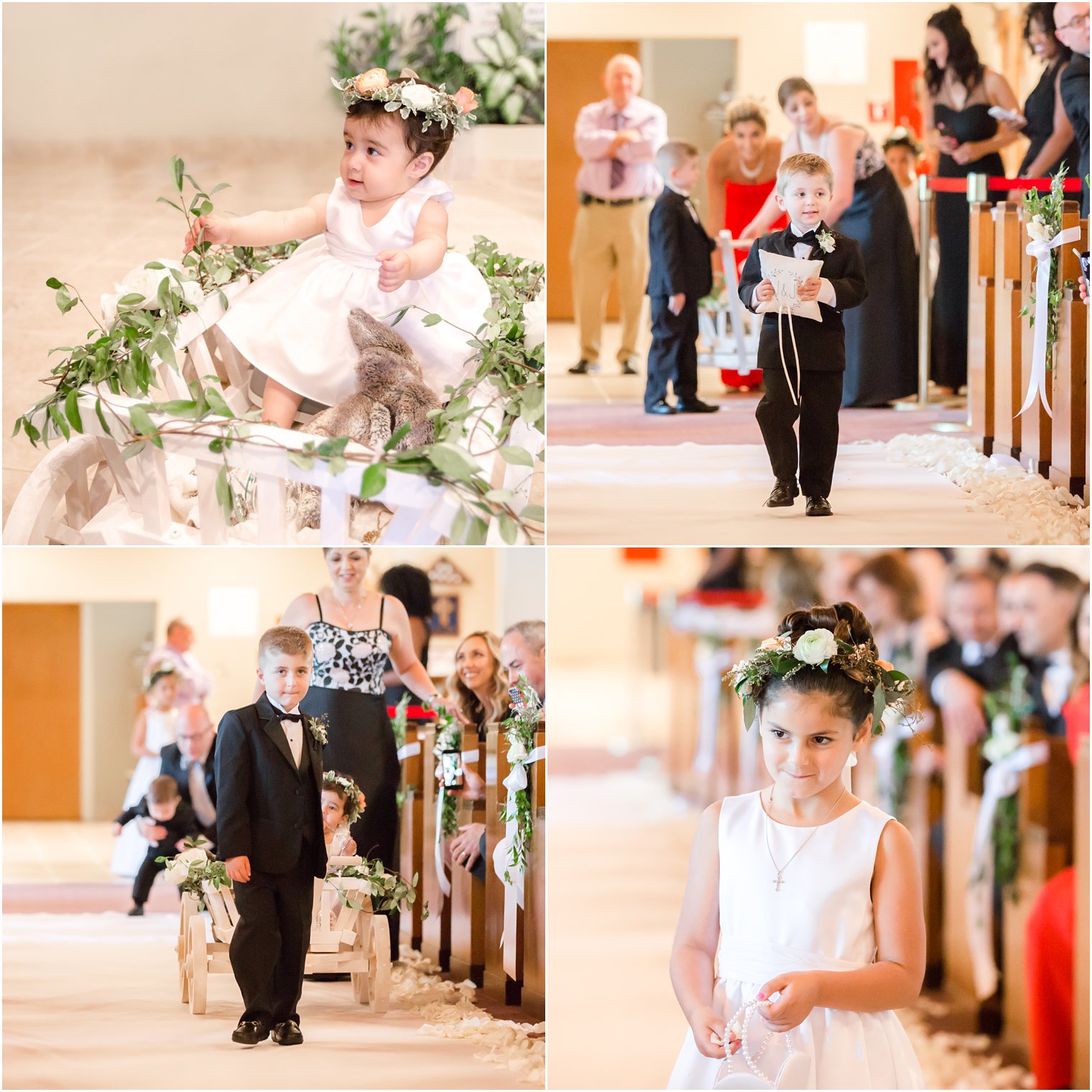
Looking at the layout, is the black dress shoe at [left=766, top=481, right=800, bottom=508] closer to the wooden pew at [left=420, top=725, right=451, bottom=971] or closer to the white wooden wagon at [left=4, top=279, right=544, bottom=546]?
the white wooden wagon at [left=4, top=279, right=544, bottom=546]

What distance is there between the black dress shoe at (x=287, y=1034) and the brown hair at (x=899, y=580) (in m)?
1.11

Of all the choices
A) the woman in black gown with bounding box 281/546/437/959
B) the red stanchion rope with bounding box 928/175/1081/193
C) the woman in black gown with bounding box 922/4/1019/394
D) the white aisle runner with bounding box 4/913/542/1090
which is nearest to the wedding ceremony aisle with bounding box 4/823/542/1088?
the white aisle runner with bounding box 4/913/542/1090

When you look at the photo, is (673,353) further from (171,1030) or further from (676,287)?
(171,1030)

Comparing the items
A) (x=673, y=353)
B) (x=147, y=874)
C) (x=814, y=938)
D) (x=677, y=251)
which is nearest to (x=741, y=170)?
(x=677, y=251)

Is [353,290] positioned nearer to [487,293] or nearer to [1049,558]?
[487,293]

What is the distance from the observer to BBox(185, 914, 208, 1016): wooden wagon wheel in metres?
1.72

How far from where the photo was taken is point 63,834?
1.81 metres

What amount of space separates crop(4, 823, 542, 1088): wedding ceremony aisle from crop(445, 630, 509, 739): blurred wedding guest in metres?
0.33

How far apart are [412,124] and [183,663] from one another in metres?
0.76

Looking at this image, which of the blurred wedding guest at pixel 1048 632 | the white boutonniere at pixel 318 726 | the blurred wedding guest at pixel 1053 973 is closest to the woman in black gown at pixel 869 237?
the blurred wedding guest at pixel 1048 632

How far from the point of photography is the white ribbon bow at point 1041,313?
1.96m

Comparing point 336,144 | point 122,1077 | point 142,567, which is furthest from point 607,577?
point 336,144

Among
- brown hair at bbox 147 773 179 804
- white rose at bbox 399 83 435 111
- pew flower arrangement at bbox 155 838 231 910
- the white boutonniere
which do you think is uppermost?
white rose at bbox 399 83 435 111

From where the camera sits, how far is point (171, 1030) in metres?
1.75
